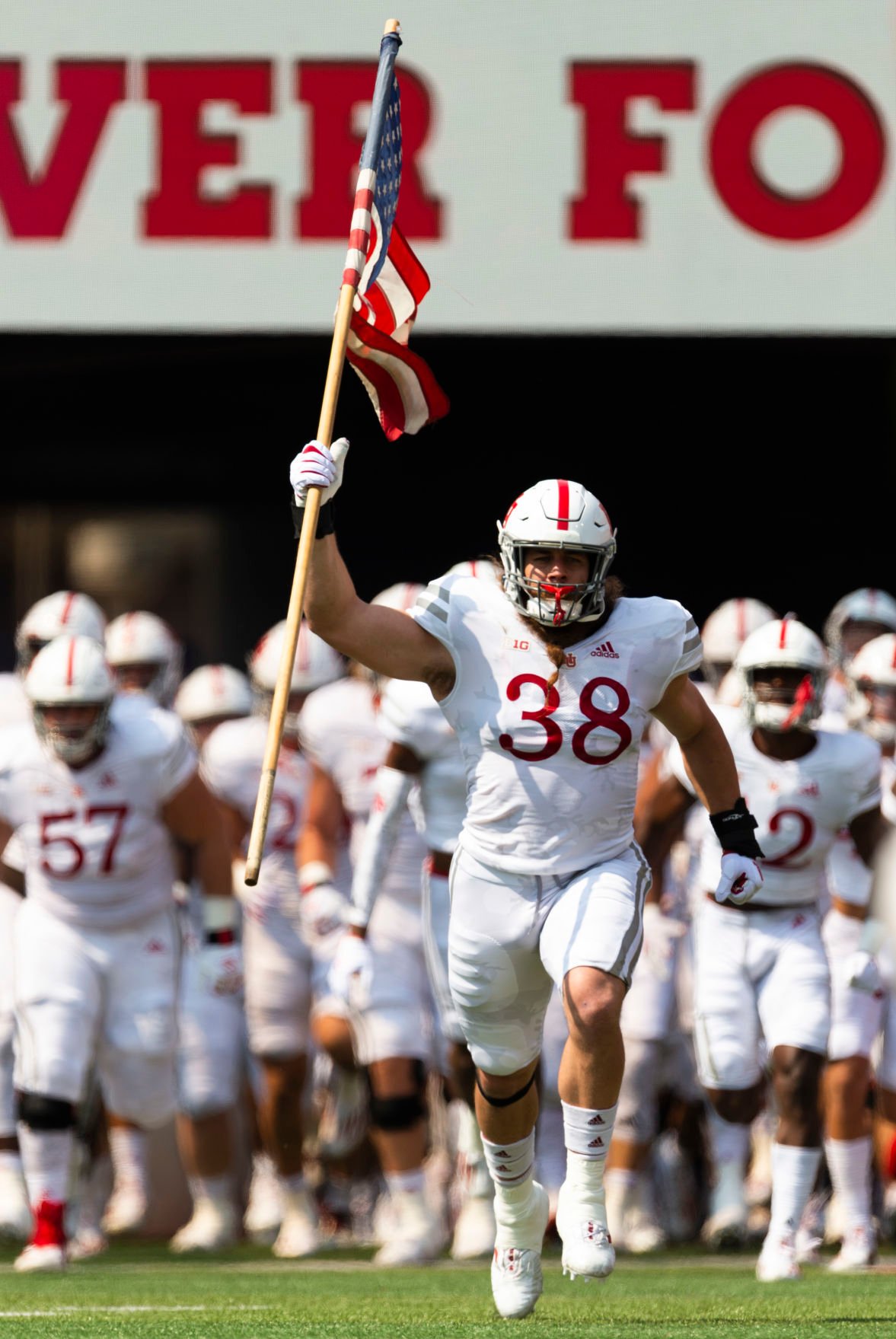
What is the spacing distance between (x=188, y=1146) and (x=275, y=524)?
20.4 ft

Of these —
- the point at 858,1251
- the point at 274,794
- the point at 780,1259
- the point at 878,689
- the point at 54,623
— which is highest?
the point at 54,623

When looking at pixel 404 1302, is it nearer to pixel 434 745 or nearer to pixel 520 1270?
pixel 520 1270

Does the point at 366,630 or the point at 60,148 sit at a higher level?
the point at 60,148

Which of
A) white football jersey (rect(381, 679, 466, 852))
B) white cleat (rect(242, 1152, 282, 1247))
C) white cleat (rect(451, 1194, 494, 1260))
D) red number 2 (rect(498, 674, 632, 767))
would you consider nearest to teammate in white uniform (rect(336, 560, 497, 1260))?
white football jersey (rect(381, 679, 466, 852))

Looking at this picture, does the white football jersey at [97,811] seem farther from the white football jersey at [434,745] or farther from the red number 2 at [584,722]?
the red number 2 at [584,722]

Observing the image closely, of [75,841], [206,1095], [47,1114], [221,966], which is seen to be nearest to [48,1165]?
[47,1114]

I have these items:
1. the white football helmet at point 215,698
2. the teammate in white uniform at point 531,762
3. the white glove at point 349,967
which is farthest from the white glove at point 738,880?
the white football helmet at point 215,698

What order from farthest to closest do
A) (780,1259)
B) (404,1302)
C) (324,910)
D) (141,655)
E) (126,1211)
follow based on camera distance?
(141,655) < (126,1211) < (324,910) < (780,1259) < (404,1302)

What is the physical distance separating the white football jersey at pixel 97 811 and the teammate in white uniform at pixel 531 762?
217 centimetres

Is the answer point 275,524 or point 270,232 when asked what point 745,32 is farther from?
point 275,524

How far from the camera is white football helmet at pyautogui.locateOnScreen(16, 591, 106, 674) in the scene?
32.3 feet

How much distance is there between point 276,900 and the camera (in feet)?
32.8

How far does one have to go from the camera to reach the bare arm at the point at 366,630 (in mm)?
6105

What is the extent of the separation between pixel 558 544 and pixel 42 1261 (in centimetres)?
306
